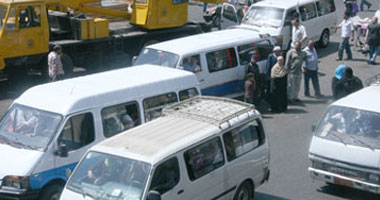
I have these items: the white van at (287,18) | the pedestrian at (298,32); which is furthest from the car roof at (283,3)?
the pedestrian at (298,32)

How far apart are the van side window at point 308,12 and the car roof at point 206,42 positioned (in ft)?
17.8

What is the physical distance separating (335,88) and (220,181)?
5.59 meters

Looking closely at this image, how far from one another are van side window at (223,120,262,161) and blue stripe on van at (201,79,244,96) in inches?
194

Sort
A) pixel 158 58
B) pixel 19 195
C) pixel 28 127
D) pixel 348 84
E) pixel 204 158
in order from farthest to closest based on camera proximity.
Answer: pixel 158 58, pixel 348 84, pixel 28 127, pixel 19 195, pixel 204 158

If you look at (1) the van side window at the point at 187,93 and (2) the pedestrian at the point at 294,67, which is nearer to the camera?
(1) the van side window at the point at 187,93

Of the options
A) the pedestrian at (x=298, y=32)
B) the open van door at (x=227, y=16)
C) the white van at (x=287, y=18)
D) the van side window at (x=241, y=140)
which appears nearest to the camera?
the van side window at (x=241, y=140)

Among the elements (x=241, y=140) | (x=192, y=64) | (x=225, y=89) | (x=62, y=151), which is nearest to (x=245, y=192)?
(x=241, y=140)

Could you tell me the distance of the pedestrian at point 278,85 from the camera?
1603 cm

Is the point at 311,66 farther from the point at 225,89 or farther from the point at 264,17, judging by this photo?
the point at 264,17

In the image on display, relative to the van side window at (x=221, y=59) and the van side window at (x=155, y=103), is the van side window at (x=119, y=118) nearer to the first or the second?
the van side window at (x=155, y=103)

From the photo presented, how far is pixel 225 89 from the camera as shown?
15.8 metres

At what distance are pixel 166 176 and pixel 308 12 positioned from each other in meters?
14.6

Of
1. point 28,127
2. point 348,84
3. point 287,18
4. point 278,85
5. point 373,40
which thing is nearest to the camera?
point 28,127

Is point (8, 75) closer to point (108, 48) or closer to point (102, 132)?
point (108, 48)
